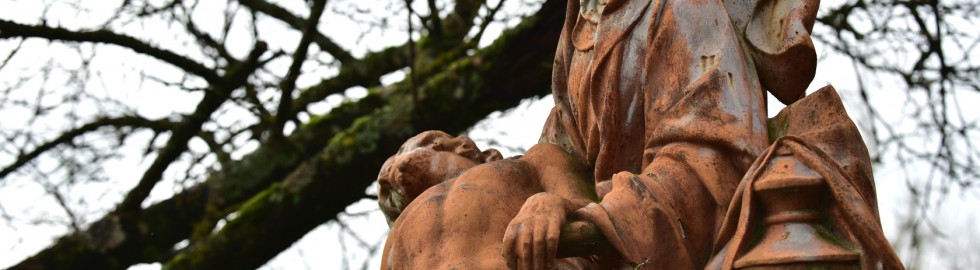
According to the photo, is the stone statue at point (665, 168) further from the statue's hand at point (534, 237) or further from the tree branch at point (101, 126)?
the tree branch at point (101, 126)

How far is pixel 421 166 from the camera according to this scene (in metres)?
3.81

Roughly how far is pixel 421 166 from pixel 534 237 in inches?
38.2

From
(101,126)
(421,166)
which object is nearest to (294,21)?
(101,126)

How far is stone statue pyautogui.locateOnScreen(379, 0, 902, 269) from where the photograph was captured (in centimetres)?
292

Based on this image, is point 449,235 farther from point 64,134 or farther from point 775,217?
point 64,134

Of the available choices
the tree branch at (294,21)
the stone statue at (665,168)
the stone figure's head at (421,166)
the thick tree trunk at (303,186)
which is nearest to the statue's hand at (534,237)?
the stone statue at (665,168)

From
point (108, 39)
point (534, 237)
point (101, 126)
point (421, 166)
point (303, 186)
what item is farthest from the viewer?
point (101, 126)

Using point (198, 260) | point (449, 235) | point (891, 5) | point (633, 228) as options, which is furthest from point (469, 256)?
point (891, 5)

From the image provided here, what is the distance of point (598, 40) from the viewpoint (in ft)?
11.9

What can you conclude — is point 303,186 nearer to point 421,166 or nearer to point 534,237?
point 421,166

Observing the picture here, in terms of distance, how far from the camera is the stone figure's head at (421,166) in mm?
3809

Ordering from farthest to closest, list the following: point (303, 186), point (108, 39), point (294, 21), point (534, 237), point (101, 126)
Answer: point (294, 21) → point (101, 126) → point (303, 186) → point (108, 39) → point (534, 237)

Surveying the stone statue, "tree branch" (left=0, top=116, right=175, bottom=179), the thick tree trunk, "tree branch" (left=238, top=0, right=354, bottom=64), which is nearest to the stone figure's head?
the stone statue

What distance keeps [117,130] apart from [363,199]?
1.23 meters
